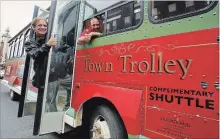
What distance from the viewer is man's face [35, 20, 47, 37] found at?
315 centimetres

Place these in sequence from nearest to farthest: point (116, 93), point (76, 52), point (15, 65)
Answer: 1. point (116, 93)
2. point (76, 52)
3. point (15, 65)

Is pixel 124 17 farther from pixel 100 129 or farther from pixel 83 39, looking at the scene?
pixel 100 129

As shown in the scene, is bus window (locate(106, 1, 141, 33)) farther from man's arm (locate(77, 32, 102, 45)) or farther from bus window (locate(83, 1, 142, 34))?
man's arm (locate(77, 32, 102, 45))

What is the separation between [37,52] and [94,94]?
1.10 metres

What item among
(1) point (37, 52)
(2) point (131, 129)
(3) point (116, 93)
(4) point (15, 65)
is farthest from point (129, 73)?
(4) point (15, 65)

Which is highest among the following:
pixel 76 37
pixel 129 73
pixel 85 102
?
pixel 76 37

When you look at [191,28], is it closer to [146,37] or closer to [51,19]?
[146,37]

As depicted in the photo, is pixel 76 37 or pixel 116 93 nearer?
pixel 116 93

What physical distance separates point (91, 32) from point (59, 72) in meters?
0.95

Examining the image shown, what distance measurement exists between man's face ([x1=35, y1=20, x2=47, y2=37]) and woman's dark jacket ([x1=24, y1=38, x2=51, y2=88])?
0.32ft

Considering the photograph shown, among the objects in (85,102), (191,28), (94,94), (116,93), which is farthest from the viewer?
(85,102)

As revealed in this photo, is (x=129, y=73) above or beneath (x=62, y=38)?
beneath

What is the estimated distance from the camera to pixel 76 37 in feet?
11.0

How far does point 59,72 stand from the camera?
11.2 feet
